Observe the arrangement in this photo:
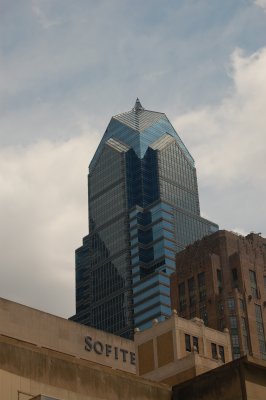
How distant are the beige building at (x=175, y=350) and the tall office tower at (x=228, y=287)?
73.2 m

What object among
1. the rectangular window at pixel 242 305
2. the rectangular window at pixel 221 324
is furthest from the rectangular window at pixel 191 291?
the rectangular window at pixel 242 305

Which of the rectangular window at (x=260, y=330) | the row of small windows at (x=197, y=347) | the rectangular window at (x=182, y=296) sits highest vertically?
the rectangular window at (x=182, y=296)

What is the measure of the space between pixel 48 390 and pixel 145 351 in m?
46.0

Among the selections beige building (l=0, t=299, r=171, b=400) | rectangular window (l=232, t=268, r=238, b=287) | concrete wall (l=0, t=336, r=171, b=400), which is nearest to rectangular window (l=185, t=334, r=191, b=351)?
beige building (l=0, t=299, r=171, b=400)

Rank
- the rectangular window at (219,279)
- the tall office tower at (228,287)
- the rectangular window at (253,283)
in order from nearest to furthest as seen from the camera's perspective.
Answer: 1. the tall office tower at (228,287)
2. the rectangular window at (253,283)
3. the rectangular window at (219,279)

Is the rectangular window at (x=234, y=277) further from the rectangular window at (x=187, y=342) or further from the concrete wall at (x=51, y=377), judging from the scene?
the concrete wall at (x=51, y=377)

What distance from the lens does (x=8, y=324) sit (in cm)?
7519

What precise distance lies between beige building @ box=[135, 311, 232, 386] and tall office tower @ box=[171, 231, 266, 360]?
240ft

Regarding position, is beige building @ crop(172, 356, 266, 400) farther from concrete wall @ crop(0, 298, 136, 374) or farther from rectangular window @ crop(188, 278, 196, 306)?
rectangular window @ crop(188, 278, 196, 306)

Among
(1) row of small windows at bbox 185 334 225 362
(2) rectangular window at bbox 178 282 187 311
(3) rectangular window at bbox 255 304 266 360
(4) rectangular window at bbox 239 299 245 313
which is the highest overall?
(2) rectangular window at bbox 178 282 187 311

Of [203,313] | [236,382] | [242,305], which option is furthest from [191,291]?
[236,382]

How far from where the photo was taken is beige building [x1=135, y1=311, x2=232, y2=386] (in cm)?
7331

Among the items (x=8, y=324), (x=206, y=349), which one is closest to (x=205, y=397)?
(x=8, y=324)

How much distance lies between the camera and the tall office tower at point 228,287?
169 meters
